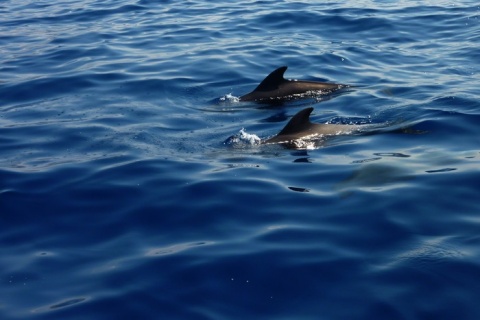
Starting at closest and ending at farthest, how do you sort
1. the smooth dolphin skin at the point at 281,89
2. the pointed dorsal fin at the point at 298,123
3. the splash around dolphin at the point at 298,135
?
the splash around dolphin at the point at 298,135
the pointed dorsal fin at the point at 298,123
the smooth dolphin skin at the point at 281,89

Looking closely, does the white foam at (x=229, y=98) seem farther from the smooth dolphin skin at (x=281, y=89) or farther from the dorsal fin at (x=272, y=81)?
the dorsal fin at (x=272, y=81)

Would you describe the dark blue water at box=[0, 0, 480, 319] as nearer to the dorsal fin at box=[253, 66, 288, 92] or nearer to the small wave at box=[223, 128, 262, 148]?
the small wave at box=[223, 128, 262, 148]

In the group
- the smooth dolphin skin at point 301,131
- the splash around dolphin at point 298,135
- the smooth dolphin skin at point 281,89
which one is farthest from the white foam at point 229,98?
the smooth dolphin skin at point 301,131

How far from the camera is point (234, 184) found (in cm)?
979

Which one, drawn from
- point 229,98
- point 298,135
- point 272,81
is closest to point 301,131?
point 298,135

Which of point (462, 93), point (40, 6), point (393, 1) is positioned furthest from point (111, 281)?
point (40, 6)

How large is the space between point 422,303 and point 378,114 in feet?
21.6

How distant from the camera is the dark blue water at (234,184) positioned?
700cm

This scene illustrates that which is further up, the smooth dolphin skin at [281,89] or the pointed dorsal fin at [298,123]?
the pointed dorsal fin at [298,123]

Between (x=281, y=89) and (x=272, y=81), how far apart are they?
0.24 meters

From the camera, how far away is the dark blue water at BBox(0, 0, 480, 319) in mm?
7000

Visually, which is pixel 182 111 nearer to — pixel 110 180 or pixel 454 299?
pixel 110 180

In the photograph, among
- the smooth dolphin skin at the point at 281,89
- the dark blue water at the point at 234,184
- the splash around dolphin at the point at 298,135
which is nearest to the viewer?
the dark blue water at the point at 234,184

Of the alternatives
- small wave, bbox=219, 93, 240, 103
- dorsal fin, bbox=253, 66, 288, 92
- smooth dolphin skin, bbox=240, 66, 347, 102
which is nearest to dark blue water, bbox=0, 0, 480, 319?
small wave, bbox=219, 93, 240, 103
